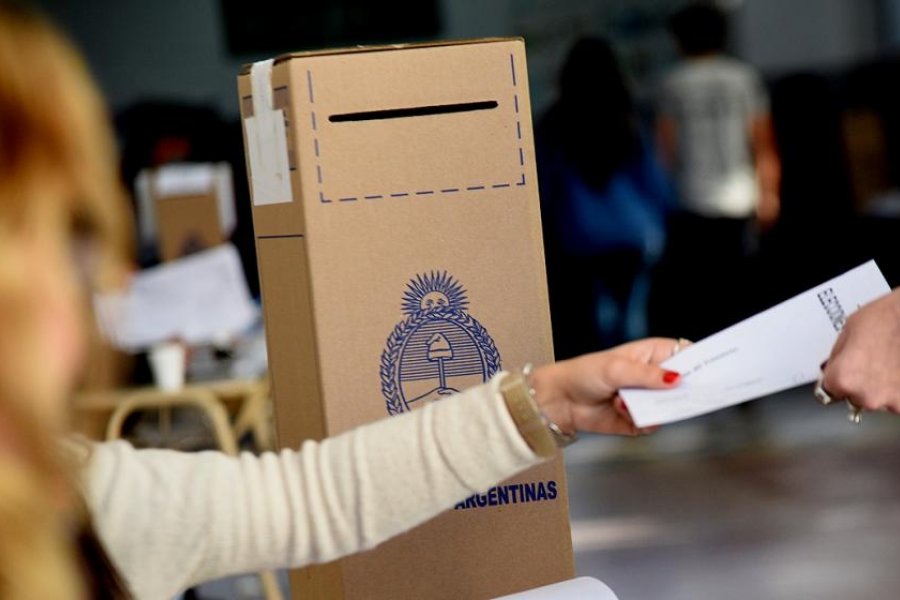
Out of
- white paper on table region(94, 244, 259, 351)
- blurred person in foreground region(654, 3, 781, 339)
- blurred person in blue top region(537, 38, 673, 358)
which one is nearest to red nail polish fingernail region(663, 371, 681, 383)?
white paper on table region(94, 244, 259, 351)

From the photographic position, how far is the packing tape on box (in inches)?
68.2

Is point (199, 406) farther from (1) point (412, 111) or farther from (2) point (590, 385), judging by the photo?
(2) point (590, 385)

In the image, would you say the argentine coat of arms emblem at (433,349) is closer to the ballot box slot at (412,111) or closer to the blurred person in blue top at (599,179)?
the ballot box slot at (412,111)

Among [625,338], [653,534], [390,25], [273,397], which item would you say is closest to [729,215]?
[625,338]

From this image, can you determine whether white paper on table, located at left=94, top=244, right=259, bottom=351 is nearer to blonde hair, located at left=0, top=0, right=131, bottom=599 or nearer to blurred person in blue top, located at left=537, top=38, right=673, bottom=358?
blurred person in blue top, located at left=537, top=38, right=673, bottom=358

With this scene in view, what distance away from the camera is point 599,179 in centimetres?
525

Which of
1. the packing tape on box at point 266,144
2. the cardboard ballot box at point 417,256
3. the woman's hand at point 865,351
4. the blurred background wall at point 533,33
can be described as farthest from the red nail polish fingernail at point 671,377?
the blurred background wall at point 533,33

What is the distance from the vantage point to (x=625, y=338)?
18.4 feet

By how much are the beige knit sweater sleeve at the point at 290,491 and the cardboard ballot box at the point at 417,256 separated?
0.49 meters

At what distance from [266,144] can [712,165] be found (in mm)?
4082

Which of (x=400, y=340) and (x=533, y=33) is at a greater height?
(x=533, y=33)

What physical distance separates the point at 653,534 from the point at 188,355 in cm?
137

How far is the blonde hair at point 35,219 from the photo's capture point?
0.82 meters

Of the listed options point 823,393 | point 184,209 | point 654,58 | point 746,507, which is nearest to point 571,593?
point 823,393
